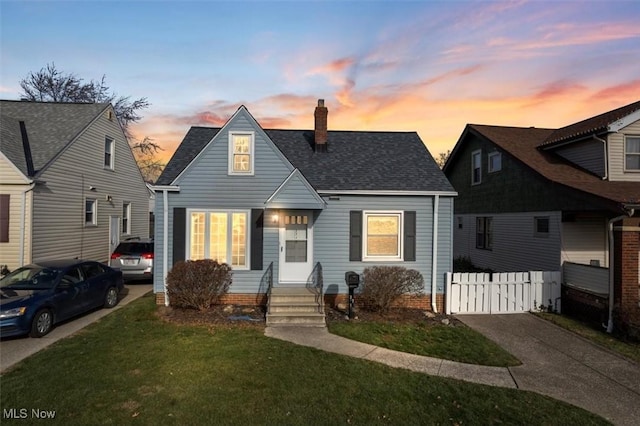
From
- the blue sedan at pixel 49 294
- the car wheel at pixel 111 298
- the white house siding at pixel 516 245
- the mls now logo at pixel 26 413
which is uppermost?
the white house siding at pixel 516 245

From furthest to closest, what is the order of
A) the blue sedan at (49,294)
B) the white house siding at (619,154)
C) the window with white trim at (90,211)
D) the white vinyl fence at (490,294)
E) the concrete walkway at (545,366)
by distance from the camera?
the window with white trim at (90,211) → the white house siding at (619,154) → the white vinyl fence at (490,294) → the blue sedan at (49,294) → the concrete walkway at (545,366)

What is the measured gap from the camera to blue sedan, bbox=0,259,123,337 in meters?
7.36

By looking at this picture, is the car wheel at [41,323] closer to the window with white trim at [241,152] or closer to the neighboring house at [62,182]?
the window with white trim at [241,152]

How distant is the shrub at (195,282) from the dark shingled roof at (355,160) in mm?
2639

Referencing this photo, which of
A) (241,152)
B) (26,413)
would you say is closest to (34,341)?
(26,413)

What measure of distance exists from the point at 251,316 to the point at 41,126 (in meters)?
13.5

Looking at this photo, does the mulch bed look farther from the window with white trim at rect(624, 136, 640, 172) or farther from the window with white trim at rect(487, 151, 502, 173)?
the window with white trim at rect(487, 151, 502, 173)

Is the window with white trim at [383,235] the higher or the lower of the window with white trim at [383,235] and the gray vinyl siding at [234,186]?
the lower

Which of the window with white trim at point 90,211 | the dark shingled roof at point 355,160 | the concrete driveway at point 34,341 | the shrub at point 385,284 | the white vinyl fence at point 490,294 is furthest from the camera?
the window with white trim at point 90,211

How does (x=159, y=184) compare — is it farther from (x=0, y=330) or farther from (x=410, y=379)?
(x=410, y=379)

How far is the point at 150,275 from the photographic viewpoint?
13531 millimetres

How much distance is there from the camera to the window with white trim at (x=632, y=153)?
12367 mm

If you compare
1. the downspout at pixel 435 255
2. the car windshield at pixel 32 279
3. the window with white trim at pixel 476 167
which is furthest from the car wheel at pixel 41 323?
the window with white trim at pixel 476 167

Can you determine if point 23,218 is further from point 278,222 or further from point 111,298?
point 278,222
